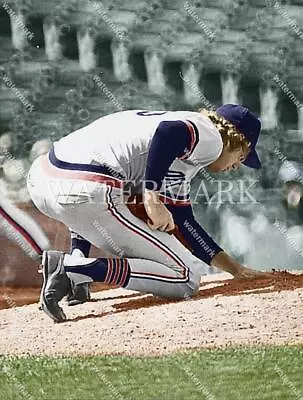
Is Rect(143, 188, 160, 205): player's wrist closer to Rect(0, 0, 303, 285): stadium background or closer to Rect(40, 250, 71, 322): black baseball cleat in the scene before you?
Rect(40, 250, 71, 322): black baseball cleat

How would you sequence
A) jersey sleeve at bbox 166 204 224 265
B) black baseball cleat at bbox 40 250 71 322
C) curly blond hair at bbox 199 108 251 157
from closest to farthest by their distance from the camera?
black baseball cleat at bbox 40 250 71 322 → curly blond hair at bbox 199 108 251 157 → jersey sleeve at bbox 166 204 224 265

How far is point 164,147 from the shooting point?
11.7 ft

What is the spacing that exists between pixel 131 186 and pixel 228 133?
0.42 metres

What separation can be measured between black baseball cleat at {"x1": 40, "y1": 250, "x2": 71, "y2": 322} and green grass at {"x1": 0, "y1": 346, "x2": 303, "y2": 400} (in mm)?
455

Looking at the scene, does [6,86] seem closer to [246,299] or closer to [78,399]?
[246,299]

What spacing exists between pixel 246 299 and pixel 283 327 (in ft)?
0.80

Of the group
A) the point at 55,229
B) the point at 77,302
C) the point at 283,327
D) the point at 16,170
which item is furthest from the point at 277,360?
the point at 16,170

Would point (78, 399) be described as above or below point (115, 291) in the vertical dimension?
above

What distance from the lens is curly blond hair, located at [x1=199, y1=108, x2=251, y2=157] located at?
3.90 m

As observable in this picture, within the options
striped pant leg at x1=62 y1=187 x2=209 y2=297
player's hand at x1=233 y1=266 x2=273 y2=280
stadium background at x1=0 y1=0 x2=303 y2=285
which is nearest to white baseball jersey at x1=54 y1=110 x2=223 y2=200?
striped pant leg at x1=62 y1=187 x2=209 y2=297

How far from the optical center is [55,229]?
4.44 m

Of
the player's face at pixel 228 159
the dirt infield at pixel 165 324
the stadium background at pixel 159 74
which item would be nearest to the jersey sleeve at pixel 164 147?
the player's face at pixel 228 159

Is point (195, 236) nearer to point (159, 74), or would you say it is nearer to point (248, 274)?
point (248, 274)

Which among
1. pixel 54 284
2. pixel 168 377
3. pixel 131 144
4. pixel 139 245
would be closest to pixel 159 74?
pixel 131 144
